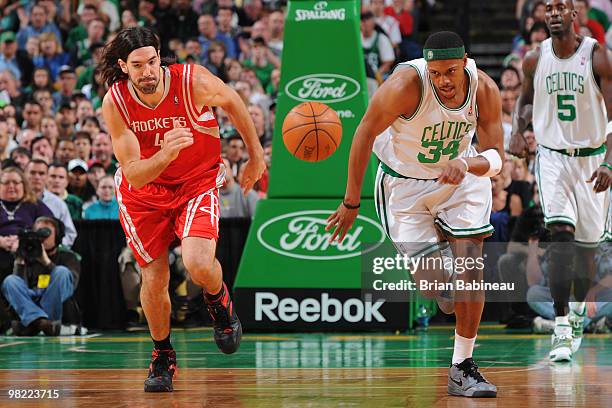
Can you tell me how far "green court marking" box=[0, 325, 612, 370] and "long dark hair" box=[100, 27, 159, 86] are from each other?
2370 mm

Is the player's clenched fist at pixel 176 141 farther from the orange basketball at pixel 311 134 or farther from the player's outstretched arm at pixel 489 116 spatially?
the orange basketball at pixel 311 134

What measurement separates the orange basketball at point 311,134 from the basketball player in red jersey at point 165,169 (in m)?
1.60

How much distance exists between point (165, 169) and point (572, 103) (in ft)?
11.0

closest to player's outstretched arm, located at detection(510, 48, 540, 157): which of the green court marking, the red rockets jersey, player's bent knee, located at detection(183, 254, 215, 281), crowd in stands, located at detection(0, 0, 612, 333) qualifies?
the green court marking

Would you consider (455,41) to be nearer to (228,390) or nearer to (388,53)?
(228,390)

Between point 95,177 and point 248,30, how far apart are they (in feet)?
14.2

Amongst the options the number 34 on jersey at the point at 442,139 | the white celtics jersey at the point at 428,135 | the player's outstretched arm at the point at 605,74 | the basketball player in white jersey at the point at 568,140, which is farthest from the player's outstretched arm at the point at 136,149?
the player's outstretched arm at the point at 605,74

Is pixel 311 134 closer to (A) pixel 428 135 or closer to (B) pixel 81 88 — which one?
(A) pixel 428 135

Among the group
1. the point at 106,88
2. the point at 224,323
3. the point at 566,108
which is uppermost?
the point at 106,88

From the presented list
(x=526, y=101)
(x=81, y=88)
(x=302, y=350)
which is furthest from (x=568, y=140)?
(x=81, y=88)

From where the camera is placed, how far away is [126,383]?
6.88 meters

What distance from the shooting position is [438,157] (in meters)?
6.42

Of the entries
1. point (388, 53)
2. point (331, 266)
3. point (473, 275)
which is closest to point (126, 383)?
point (473, 275)

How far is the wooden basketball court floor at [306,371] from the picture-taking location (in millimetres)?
5965
